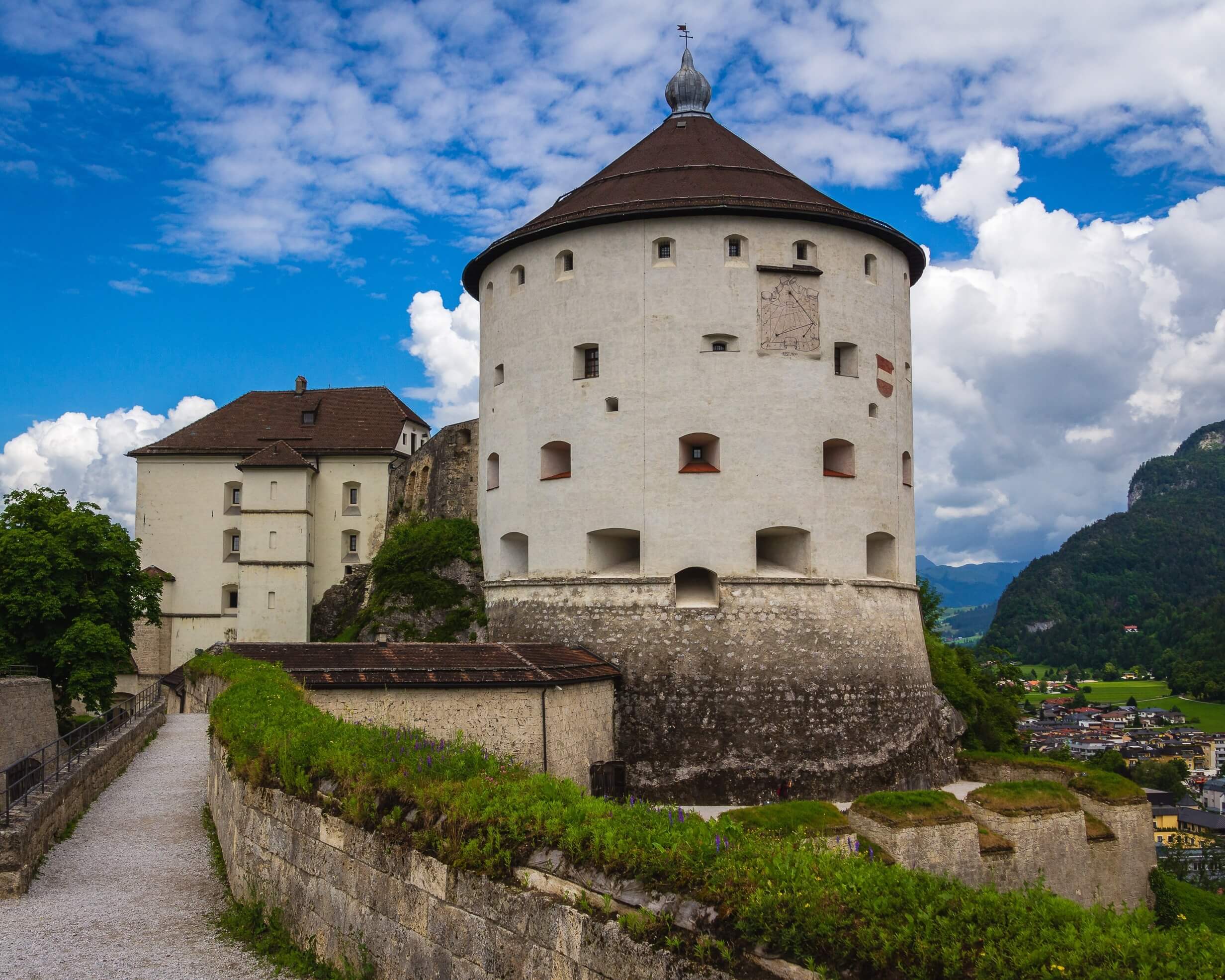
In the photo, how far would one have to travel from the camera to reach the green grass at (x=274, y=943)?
7355 millimetres

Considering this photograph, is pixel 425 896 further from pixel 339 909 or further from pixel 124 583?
pixel 124 583

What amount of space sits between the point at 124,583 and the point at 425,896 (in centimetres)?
2793

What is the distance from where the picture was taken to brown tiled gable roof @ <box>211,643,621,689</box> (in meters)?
19.3

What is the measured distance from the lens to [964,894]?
4.79 m

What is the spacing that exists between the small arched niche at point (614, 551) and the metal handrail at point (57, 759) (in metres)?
9.81

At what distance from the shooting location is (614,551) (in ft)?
83.4

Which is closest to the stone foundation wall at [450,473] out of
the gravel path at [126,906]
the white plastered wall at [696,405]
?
the white plastered wall at [696,405]

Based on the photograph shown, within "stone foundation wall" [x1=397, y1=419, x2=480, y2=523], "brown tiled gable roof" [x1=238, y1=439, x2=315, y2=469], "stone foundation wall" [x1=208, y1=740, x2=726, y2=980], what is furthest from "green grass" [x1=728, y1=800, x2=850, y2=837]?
"brown tiled gable roof" [x1=238, y1=439, x2=315, y2=469]

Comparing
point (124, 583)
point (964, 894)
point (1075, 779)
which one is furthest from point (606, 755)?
point (964, 894)

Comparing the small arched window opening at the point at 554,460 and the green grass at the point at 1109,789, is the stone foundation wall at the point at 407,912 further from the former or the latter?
the green grass at the point at 1109,789

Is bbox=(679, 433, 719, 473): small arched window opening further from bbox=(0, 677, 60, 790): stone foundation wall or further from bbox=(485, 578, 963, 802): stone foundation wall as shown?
bbox=(0, 677, 60, 790): stone foundation wall

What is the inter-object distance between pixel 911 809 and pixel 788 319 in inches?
443

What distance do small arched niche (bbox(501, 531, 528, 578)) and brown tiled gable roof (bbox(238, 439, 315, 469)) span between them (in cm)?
1928

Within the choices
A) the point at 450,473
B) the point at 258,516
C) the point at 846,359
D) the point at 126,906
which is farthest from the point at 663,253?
the point at 258,516
